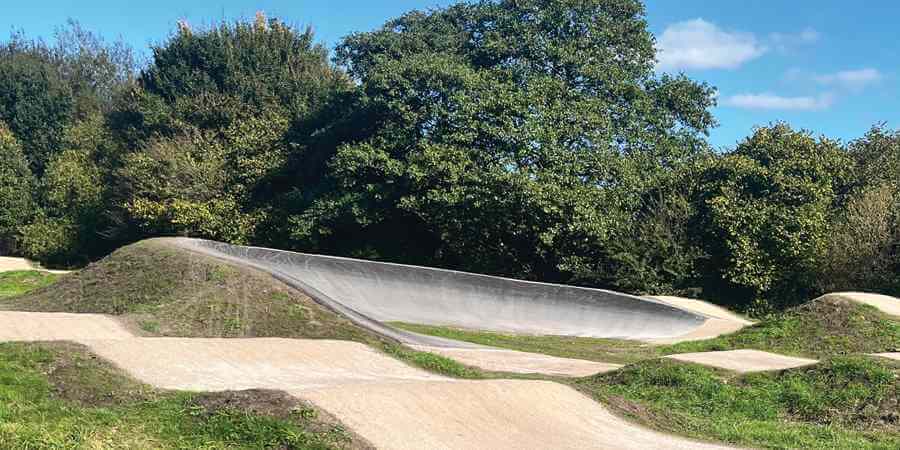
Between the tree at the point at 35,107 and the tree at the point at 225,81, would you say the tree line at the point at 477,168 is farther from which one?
the tree at the point at 35,107

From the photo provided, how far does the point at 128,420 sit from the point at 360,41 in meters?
34.4

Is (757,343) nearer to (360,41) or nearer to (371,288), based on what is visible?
(371,288)

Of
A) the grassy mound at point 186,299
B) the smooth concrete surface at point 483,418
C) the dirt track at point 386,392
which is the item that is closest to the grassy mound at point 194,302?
the grassy mound at point 186,299

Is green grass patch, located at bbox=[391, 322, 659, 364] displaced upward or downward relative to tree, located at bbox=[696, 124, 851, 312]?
downward

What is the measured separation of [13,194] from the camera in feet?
149

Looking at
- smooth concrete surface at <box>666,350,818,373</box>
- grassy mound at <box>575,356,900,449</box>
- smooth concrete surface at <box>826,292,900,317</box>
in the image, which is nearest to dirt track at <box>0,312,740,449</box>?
grassy mound at <box>575,356,900,449</box>

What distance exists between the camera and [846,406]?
11.5 meters

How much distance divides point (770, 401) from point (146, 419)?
27.4 feet

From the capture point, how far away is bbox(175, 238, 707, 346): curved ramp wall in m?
23.8

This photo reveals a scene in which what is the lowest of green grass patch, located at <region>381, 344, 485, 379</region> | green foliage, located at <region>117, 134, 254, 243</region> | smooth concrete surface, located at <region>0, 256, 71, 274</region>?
smooth concrete surface, located at <region>0, 256, 71, 274</region>

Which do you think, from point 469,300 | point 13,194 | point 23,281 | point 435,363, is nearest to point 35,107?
point 13,194

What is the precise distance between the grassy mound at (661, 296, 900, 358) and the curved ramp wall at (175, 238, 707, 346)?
12.7 ft

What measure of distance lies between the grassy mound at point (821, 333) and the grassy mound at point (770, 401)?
4502mm

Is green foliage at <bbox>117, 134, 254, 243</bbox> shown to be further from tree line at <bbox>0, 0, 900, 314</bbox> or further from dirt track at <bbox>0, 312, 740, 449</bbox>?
dirt track at <bbox>0, 312, 740, 449</bbox>
